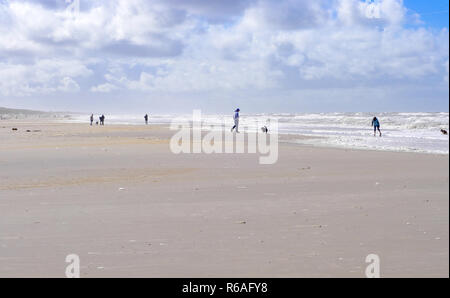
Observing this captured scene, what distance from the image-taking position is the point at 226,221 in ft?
24.7

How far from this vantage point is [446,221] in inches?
272

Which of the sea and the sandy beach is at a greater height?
the sea

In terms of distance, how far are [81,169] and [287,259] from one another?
1087 centimetres

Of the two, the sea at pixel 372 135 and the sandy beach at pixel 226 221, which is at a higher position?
the sea at pixel 372 135

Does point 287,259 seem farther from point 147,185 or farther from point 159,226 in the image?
point 147,185

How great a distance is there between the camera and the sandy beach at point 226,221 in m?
5.32

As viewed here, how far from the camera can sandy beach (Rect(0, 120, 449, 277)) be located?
5320mm

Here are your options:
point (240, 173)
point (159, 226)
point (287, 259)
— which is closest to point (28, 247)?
point (159, 226)

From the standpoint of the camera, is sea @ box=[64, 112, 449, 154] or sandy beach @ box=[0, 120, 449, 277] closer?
sandy beach @ box=[0, 120, 449, 277]

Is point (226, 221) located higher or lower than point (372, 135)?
lower

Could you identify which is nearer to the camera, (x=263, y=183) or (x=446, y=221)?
(x=446, y=221)

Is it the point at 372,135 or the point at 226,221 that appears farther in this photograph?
the point at 372,135

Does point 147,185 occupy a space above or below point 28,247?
above

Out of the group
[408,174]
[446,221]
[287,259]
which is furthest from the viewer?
[408,174]
